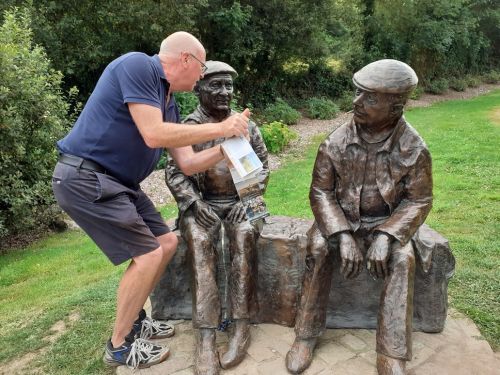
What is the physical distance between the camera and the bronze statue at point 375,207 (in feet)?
9.68

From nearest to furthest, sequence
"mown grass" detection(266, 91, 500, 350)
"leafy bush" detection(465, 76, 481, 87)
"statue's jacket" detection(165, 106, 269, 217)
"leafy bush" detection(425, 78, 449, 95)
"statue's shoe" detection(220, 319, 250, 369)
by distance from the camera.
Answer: "statue's shoe" detection(220, 319, 250, 369)
"statue's jacket" detection(165, 106, 269, 217)
"mown grass" detection(266, 91, 500, 350)
"leafy bush" detection(425, 78, 449, 95)
"leafy bush" detection(465, 76, 481, 87)

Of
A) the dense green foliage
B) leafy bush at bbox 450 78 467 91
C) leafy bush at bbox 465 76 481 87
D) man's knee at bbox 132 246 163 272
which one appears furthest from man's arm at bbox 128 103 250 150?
leafy bush at bbox 465 76 481 87

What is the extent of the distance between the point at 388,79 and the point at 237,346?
199 centimetres

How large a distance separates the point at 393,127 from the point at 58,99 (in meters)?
6.12

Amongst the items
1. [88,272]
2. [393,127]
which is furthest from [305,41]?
[393,127]

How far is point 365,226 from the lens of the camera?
3.29 metres

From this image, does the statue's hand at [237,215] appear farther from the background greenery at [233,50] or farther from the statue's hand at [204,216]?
the background greenery at [233,50]

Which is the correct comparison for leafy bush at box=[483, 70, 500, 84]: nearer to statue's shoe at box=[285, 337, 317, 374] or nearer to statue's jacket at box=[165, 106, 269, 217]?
statue's jacket at box=[165, 106, 269, 217]

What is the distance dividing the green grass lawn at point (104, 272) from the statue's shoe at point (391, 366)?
1.01m

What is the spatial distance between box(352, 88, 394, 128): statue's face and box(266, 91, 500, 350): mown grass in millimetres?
1807

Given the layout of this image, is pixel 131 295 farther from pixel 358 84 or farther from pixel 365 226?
pixel 358 84

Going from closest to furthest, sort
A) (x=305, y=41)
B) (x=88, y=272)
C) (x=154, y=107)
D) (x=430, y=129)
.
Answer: (x=154, y=107), (x=88, y=272), (x=430, y=129), (x=305, y=41)

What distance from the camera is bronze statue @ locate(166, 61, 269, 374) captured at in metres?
3.25

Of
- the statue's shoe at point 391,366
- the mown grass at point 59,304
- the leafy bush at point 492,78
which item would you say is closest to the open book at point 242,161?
the statue's shoe at point 391,366
